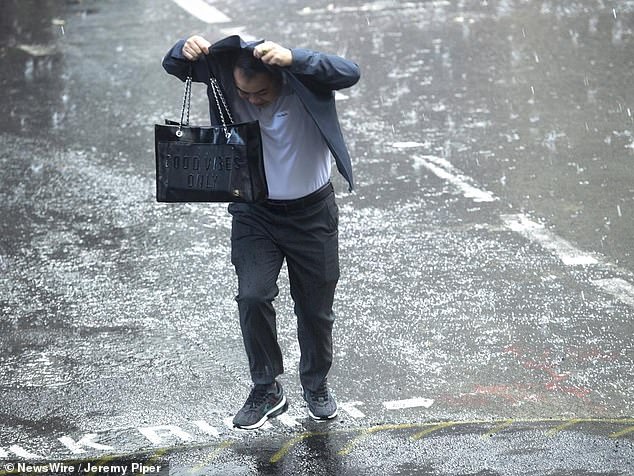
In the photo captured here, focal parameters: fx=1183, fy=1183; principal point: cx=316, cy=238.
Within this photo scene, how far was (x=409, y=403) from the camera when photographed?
607 cm

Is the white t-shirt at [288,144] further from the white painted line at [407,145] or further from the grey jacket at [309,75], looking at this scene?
the white painted line at [407,145]

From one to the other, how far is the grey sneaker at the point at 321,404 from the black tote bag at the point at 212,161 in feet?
3.60

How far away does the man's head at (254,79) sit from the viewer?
5.25m

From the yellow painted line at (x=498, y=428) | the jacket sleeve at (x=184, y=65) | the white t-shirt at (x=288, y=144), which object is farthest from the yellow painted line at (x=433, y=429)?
the jacket sleeve at (x=184, y=65)

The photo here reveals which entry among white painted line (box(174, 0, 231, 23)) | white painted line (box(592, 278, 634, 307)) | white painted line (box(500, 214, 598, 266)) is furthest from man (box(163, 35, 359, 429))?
white painted line (box(174, 0, 231, 23))

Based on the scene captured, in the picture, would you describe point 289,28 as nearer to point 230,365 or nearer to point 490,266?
point 490,266

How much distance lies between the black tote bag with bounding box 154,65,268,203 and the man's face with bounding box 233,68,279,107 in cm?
13

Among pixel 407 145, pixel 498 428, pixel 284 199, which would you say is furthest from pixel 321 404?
pixel 407 145

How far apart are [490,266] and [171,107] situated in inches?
204

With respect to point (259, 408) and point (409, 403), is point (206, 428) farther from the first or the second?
point (409, 403)

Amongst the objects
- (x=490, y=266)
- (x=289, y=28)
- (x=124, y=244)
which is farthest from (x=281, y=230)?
(x=289, y=28)

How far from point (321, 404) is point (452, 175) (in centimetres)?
448

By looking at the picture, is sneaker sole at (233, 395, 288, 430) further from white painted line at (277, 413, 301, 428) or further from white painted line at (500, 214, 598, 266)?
white painted line at (500, 214, 598, 266)

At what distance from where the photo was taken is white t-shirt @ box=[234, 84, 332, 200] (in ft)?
17.9
